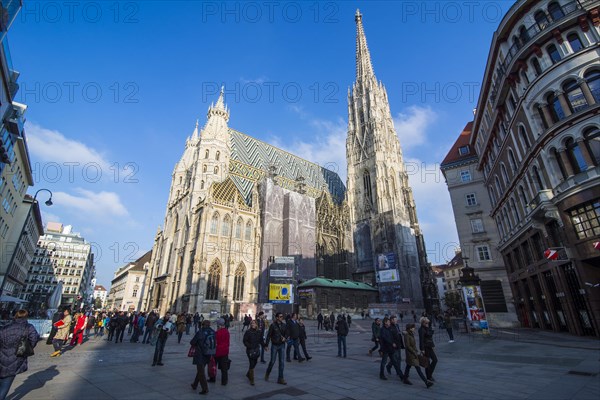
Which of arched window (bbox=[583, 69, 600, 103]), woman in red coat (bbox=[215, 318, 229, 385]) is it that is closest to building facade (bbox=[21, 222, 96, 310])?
woman in red coat (bbox=[215, 318, 229, 385])

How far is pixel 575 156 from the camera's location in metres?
13.9

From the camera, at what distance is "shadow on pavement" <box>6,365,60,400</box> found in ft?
19.4

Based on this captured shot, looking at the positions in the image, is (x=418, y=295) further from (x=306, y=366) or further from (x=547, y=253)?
(x=306, y=366)

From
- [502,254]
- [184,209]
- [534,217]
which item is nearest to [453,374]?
[534,217]

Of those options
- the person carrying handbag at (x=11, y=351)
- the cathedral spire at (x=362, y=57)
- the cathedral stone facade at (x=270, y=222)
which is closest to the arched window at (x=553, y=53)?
the person carrying handbag at (x=11, y=351)

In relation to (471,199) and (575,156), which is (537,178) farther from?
(471,199)

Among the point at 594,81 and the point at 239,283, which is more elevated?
the point at 594,81

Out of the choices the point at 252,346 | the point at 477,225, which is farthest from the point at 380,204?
the point at 252,346

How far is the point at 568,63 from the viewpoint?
1425 centimetres

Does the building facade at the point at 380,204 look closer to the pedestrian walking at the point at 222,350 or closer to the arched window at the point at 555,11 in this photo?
the arched window at the point at 555,11

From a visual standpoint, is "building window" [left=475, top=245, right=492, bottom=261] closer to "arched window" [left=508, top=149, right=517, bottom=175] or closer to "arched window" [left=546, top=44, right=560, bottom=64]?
"arched window" [left=508, top=149, right=517, bottom=175]

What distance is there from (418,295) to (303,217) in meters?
21.1

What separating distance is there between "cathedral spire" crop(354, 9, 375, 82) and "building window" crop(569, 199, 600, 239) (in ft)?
188

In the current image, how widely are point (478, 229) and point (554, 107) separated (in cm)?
1608
